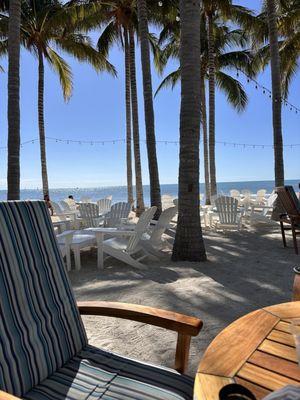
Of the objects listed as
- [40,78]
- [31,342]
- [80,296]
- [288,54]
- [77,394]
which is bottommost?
[80,296]

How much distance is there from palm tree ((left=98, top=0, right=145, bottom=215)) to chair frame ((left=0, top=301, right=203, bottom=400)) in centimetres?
1053

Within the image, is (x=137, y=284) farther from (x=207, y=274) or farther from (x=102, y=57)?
(x=102, y=57)

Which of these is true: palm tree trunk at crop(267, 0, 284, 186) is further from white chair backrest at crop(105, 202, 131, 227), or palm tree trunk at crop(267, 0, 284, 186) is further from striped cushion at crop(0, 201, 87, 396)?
striped cushion at crop(0, 201, 87, 396)

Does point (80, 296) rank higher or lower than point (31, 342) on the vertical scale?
lower

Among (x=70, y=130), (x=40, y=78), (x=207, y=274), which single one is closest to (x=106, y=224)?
(x=207, y=274)

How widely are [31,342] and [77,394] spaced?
304 mm

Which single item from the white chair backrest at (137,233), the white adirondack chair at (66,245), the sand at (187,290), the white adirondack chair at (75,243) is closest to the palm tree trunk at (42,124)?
the sand at (187,290)

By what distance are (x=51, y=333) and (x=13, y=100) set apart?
21.1 ft

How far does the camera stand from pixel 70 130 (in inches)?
1826

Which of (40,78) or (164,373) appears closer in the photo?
(164,373)

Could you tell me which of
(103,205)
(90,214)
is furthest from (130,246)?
(103,205)

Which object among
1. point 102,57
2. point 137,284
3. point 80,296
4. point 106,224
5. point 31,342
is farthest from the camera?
point 102,57

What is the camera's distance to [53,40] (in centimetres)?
1502

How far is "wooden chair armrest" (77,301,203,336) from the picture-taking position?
1.56 meters
